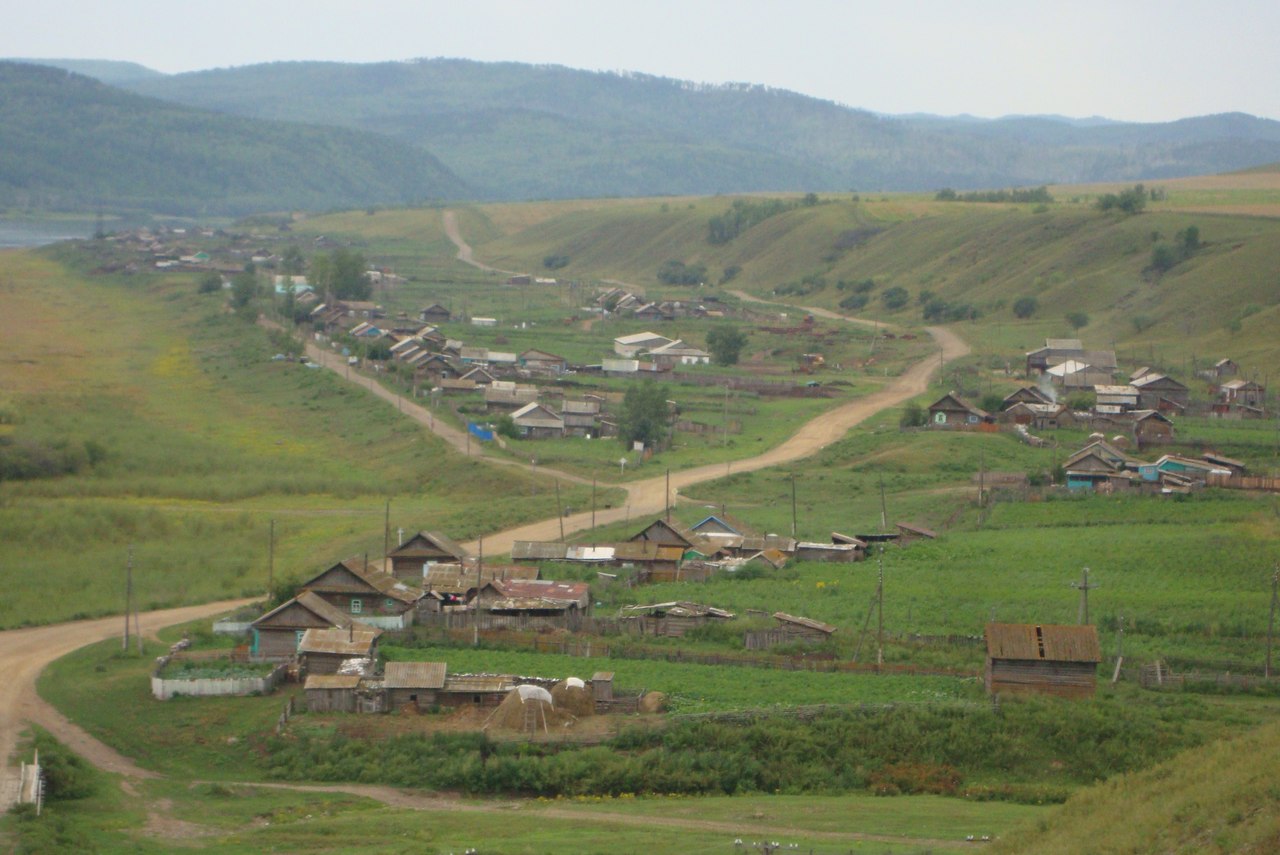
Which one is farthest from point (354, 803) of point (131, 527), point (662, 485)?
point (662, 485)

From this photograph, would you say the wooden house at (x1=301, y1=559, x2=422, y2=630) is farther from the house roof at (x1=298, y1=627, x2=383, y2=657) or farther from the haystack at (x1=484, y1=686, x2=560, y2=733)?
the haystack at (x1=484, y1=686, x2=560, y2=733)

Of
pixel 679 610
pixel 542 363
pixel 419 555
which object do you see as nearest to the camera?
pixel 679 610

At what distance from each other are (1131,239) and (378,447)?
61.4m

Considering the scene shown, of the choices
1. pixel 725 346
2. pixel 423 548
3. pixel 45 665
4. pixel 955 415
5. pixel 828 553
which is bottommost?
pixel 45 665

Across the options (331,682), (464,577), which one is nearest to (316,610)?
(331,682)

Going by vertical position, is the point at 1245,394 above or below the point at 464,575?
above

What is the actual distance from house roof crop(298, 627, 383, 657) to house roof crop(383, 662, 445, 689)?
1.90 m

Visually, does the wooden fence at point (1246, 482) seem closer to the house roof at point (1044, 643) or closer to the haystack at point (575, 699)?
the house roof at point (1044, 643)

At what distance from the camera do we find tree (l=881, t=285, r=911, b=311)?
348 feet

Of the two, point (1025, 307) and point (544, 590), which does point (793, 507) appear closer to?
point (544, 590)

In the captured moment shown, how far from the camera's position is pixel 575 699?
27.7 meters

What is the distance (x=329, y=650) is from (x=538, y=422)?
30.6m

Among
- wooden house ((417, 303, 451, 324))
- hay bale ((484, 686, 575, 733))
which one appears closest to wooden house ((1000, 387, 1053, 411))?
hay bale ((484, 686, 575, 733))

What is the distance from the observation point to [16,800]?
23.0 m
